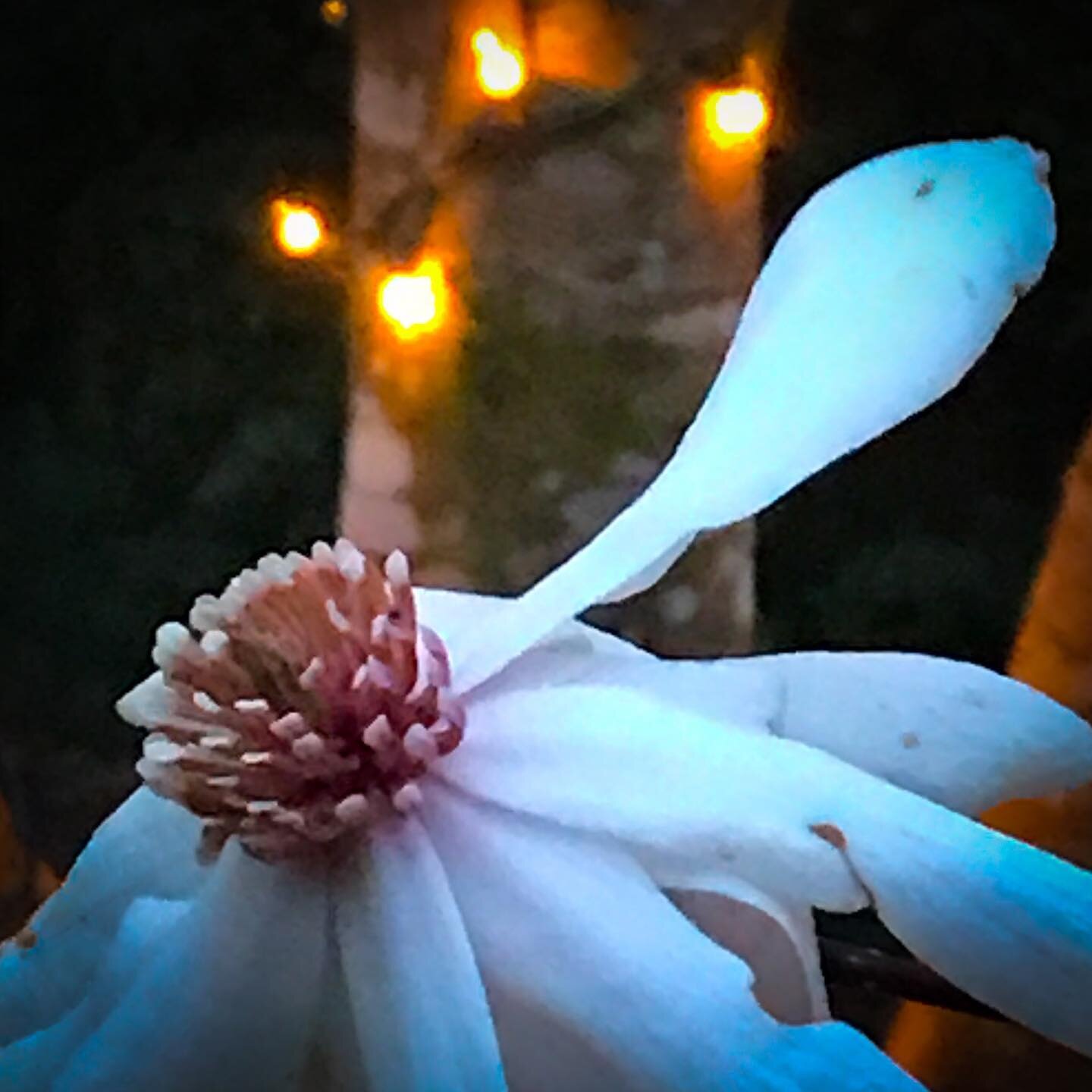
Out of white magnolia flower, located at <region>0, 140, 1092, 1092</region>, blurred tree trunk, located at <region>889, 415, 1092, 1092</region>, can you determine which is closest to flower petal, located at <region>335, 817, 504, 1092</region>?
white magnolia flower, located at <region>0, 140, 1092, 1092</region>

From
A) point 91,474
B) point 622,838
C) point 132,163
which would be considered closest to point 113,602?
point 91,474

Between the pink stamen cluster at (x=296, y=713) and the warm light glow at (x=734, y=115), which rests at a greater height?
the warm light glow at (x=734, y=115)

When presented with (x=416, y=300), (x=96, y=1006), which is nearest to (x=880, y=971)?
(x=96, y=1006)

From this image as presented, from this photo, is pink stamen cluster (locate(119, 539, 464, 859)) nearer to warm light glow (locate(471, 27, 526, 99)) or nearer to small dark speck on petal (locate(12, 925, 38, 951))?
small dark speck on petal (locate(12, 925, 38, 951))

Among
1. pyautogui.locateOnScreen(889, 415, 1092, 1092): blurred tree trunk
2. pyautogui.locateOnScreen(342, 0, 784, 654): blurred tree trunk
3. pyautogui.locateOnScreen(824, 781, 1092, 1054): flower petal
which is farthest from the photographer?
pyautogui.locateOnScreen(342, 0, 784, 654): blurred tree trunk

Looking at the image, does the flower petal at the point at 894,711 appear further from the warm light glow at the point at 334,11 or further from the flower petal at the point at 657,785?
the warm light glow at the point at 334,11

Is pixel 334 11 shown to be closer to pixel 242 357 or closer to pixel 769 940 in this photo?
pixel 242 357

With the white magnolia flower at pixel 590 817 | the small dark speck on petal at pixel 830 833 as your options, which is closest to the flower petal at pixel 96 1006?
the white magnolia flower at pixel 590 817
